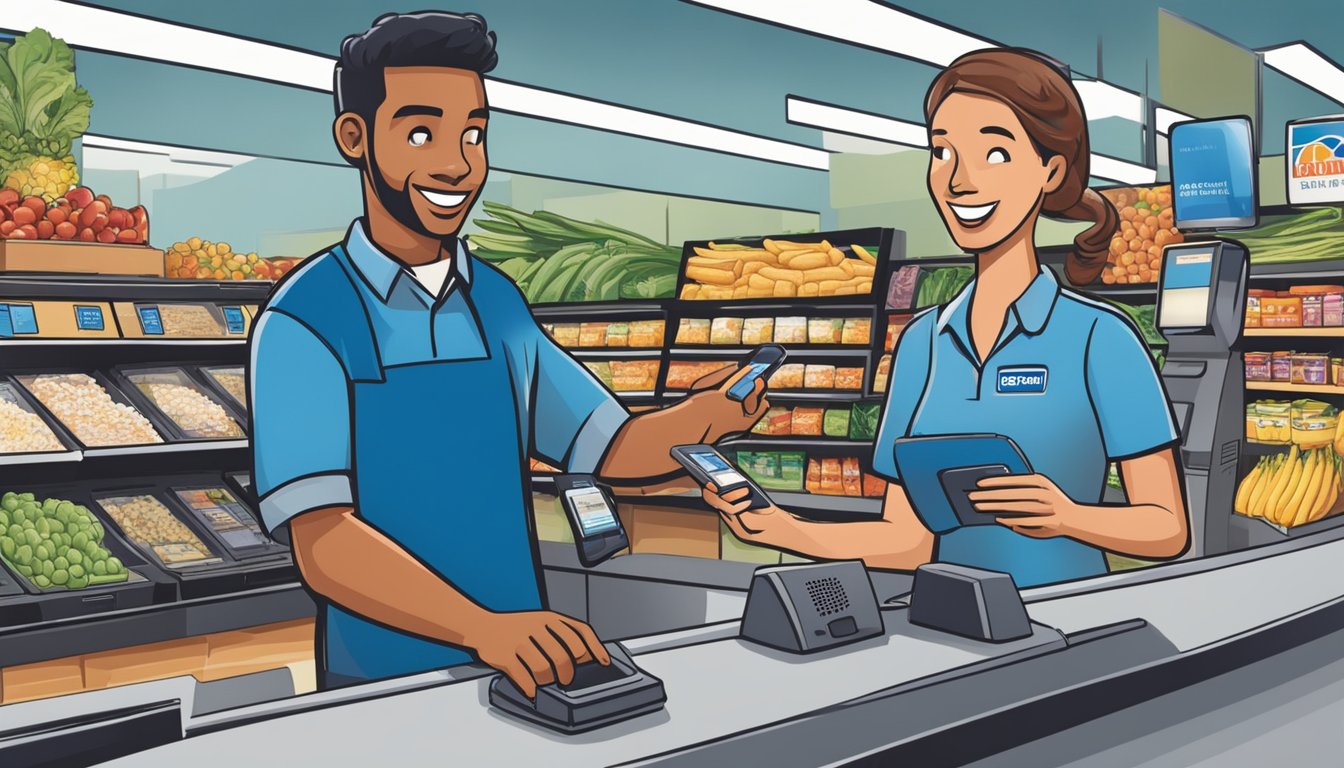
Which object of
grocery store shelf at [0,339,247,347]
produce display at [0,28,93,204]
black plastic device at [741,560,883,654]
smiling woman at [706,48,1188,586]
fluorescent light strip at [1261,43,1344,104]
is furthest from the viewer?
fluorescent light strip at [1261,43,1344,104]

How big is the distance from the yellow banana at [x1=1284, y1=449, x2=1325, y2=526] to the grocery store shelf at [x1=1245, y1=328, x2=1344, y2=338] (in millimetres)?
694

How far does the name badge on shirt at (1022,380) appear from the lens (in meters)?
2.30

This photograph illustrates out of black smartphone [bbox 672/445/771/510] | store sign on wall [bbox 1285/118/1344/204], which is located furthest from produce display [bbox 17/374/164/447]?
store sign on wall [bbox 1285/118/1344/204]

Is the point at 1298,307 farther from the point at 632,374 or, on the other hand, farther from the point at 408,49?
the point at 408,49

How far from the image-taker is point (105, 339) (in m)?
3.70

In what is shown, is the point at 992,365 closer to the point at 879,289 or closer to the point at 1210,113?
the point at 879,289

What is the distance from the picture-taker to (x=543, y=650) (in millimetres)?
1281

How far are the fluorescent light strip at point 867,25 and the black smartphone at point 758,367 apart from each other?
300 centimetres

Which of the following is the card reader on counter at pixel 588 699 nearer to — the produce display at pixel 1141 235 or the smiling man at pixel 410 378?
the smiling man at pixel 410 378

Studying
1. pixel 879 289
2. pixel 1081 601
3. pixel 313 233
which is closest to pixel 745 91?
pixel 879 289

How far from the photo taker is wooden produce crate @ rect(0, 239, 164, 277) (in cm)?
367

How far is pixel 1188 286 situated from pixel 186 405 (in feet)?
12.0

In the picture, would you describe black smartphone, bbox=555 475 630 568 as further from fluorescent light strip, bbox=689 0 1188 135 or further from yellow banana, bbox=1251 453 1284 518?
yellow banana, bbox=1251 453 1284 518

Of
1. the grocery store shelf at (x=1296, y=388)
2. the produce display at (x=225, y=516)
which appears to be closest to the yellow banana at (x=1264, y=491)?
the grocery store shelf at (x=1296, y=388)
